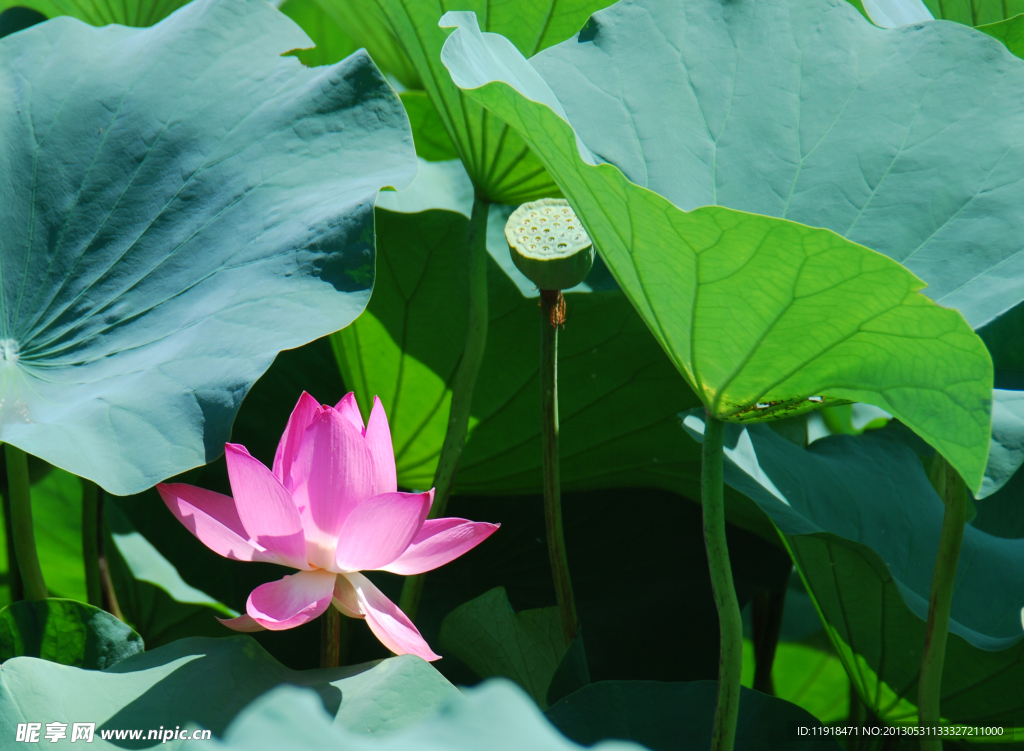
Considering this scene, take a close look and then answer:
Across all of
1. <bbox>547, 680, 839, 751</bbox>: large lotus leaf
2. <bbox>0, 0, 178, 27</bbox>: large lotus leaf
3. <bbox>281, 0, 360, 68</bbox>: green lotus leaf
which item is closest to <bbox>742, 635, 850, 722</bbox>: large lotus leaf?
<bbox>547, 680, 839, 751</bbox>: large lotus leaf

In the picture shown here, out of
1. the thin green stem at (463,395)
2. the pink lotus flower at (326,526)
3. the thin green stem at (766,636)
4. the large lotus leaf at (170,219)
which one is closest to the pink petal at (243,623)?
the pink lotus flower at (326,526)

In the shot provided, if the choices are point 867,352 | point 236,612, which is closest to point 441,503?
point 236,612

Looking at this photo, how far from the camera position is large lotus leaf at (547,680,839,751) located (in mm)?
593

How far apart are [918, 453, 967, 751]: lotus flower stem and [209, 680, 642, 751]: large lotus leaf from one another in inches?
14.8

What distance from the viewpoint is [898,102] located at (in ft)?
2.04

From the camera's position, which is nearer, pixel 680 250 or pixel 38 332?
pixel 680 250

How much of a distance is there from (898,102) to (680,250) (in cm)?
28

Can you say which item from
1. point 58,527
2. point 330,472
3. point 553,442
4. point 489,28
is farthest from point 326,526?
point 58,527

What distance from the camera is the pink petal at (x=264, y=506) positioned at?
0.48 metres

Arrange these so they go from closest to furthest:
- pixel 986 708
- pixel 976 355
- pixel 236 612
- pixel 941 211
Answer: pixel 976 355 < pixel 941 211 < pixel 986 708 < pixel 236 612

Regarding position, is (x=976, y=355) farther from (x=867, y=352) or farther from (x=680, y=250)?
(x=680, y=250)

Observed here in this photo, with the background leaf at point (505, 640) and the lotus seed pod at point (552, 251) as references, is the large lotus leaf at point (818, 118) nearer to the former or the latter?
the lotus seed pod at point (552, 251)

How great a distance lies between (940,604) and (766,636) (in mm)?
363

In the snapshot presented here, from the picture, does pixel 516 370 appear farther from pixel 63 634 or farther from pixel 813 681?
pixel 813 681
